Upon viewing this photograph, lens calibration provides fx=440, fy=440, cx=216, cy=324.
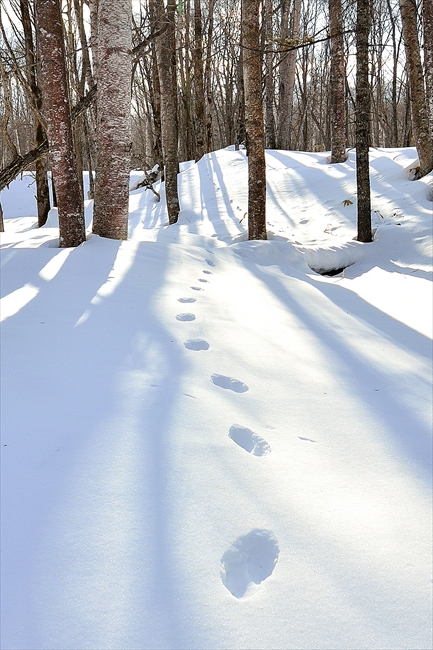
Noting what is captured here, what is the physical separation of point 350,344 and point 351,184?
700cm

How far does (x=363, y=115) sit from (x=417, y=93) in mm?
2674

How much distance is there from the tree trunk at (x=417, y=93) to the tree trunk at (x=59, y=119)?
20.7 ft

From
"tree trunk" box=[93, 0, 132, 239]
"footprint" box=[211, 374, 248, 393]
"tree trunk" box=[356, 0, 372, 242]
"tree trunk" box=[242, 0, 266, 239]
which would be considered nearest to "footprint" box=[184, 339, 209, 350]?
"footprint" box=[211, 374, 248, 393]

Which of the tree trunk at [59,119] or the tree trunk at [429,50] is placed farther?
the tree trunk at [429,50]

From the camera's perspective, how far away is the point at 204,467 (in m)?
1.44

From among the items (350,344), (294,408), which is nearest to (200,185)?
(350,344)

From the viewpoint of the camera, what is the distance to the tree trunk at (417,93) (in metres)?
7.69

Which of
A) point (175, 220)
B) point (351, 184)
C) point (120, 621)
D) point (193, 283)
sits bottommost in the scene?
point (120, 621)

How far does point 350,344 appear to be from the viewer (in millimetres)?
2742

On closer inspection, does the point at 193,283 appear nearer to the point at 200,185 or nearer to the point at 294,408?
the point at 294,408

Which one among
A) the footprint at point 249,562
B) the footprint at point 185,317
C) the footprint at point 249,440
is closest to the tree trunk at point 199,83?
the footprint at point 185,317

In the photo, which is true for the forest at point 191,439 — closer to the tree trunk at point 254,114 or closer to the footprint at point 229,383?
the footprint at point 229,383

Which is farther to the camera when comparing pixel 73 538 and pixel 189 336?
pixel 189 336

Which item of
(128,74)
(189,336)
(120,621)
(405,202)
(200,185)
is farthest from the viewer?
(200,185)
